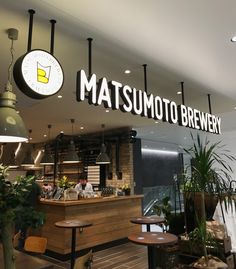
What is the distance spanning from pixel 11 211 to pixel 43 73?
1117mm

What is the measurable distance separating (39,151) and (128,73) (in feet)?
27.3

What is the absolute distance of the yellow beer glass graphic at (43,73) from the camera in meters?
1.99

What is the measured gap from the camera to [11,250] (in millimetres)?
1417

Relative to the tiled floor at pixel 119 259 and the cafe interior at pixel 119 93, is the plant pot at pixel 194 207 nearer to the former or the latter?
the cafe interior at pixel 119 93

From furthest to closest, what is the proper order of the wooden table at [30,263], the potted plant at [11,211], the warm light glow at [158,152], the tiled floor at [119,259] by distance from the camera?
the warm light glow at [158,152]
the tiled floor at [119,259]
the wooden table at [30,263]
the potted plant at [11,211]

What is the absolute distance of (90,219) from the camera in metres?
5.08

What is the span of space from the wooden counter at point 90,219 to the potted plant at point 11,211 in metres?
3.19

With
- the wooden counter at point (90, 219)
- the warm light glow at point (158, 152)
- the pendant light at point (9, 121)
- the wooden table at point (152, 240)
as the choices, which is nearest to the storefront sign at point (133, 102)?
the pendant light at point (9, 121)

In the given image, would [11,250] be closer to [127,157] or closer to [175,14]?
[175,14]

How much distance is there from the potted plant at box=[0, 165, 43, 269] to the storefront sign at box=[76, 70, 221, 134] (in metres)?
1.03

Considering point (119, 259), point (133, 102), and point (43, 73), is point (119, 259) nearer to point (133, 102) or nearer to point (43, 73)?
point (133, 102)

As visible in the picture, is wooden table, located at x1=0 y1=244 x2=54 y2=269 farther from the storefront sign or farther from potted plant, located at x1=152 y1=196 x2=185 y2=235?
potted plant, located at x1=152 y1=196 x2=185 y2=235

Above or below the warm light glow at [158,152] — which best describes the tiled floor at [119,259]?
below

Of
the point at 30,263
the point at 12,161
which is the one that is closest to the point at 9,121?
the point at 30,263
